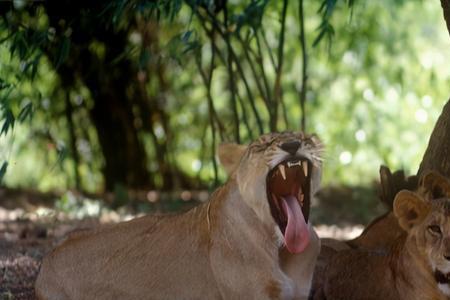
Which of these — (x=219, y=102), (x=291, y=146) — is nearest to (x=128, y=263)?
(x=291, y=146)

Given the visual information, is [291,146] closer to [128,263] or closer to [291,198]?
[291,198]

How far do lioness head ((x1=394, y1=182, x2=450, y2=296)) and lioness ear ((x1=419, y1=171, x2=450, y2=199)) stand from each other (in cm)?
23

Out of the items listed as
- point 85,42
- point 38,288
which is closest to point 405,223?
point 38,288

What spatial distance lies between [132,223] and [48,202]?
5.43 meters

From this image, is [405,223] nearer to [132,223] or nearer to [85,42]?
[132,223]

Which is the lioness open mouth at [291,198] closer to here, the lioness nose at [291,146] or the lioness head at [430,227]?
the lioness nose at [291,146]

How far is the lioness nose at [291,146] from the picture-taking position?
4.74m

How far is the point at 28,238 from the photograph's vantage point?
7.58 meters

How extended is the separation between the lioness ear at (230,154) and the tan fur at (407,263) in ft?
2.29

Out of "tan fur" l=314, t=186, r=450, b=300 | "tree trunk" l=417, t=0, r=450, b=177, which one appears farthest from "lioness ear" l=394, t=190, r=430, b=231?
"tree trunk" l=417, t=0, r=450, b=177

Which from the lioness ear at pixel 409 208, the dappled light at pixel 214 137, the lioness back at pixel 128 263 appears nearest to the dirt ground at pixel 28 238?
the dappled light at pixel 214 137

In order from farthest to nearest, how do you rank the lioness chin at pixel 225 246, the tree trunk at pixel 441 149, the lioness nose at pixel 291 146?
the tree trunk at pixel 441 149 < the lioness chin at pixel 225 246 < the lioness nose at pixel 291 146

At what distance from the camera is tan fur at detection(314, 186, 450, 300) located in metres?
4.93

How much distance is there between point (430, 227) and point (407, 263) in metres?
0.21
